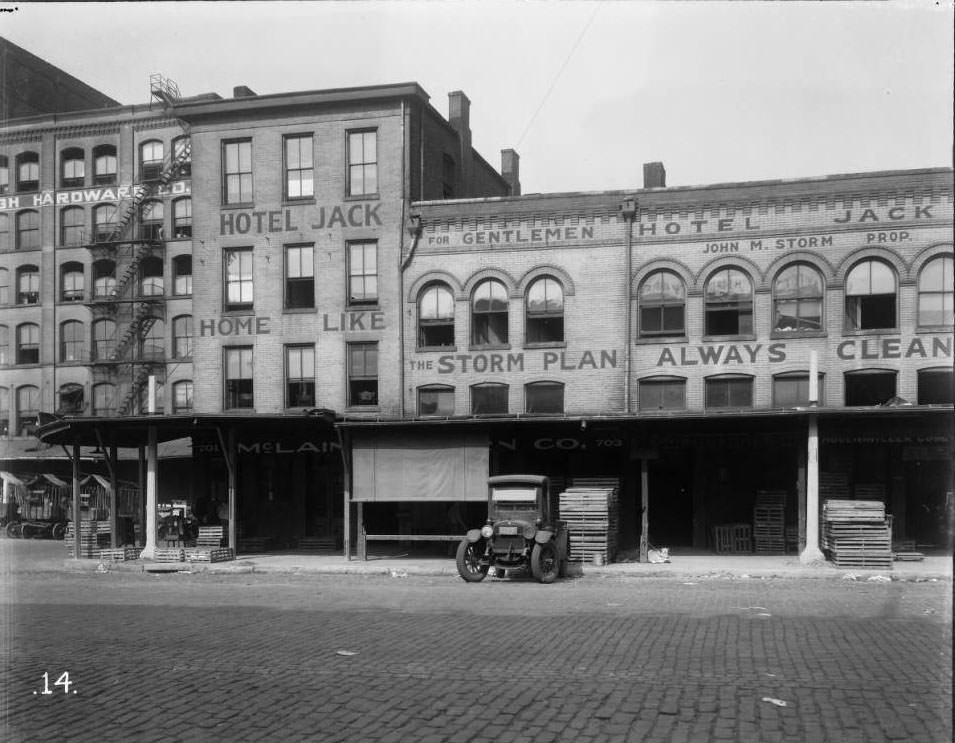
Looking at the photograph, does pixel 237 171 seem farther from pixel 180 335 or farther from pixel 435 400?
pixel 180 335

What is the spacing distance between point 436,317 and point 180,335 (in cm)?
1818

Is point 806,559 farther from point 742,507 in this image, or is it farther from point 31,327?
point 31,327

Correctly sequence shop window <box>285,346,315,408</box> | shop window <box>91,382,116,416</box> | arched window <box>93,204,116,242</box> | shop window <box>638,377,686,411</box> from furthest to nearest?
arched window <box>93,204,116,242</box> < shop window <box>91,382,116,416</box> < shop window <box>285,346,315,408</box> < shop window <box>638,377,686,411</box>

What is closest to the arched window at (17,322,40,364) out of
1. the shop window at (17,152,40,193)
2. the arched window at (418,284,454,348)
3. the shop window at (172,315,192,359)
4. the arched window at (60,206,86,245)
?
the arched window at (60,206,86,245)

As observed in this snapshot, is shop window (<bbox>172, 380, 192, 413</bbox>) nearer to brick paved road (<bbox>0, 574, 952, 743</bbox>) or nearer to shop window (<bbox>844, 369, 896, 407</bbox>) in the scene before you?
brick paved road (<bbox>0, 574, 952, 743</bbox>)

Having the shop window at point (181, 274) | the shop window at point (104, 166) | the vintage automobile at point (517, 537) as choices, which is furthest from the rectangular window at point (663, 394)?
the shop window at point (104, 166)

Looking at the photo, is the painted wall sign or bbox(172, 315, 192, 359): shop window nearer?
bbox(172, 315, 192, 359): shop window

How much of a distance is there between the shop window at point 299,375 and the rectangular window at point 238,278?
7.41 ft

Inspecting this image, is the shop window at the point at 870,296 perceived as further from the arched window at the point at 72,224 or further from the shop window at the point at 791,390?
the arched window at the point at 72,224

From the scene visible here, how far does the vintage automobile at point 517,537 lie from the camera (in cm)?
1914

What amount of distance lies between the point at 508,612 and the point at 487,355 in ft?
47.0

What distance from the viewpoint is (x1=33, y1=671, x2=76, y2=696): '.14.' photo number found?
30.2 ft

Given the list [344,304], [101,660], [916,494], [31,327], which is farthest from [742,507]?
[31,327]

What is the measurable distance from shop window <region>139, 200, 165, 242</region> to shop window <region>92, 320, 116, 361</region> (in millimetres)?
4442
